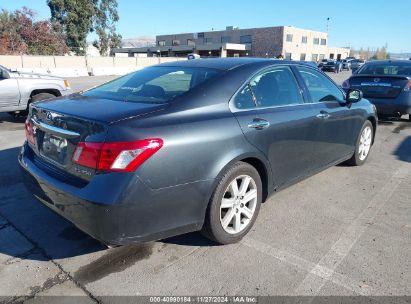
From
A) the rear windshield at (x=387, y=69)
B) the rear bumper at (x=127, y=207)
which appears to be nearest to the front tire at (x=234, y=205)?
the rear bumper at (x=127, y=207)

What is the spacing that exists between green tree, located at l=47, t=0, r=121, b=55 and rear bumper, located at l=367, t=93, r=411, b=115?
53.2 m

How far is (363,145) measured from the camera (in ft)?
18.1

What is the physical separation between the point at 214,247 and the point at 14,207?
7.56 feet

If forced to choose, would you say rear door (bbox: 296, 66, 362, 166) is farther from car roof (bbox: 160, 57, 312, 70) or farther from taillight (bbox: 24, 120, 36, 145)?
taillight (bbox: 24, 120, 36, 145)

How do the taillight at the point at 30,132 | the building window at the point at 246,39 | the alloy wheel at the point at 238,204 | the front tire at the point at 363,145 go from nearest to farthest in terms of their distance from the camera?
the alloy wheel at the point at 238,204, the taillight at the point at 30,132, the front tire at the point at 363,145, the building window at the point at 246,39

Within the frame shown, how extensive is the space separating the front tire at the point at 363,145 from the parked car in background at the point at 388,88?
2682 mm

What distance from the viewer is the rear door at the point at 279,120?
10.7 ft

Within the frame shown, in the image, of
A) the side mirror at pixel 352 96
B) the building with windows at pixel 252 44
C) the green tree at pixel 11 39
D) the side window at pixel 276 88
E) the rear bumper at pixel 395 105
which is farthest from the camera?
the building with windows at pixel 252 44

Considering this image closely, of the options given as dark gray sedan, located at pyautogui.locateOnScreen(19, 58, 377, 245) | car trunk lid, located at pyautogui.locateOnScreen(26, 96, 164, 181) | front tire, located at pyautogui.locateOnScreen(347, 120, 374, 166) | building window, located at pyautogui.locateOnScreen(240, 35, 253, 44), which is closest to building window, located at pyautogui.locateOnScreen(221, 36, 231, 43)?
building window, located at pyautogui.locateOnScreen(240, 35, 253, 44)

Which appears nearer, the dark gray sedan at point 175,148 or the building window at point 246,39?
the dark gray sedan at point 175,148

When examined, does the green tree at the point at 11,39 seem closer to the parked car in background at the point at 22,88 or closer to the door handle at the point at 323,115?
the parked car in background at the point at 22,88

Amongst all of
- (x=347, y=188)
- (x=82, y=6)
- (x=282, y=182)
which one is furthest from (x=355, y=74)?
(x=82, y=6)

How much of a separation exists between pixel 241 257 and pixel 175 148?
1.14 meters

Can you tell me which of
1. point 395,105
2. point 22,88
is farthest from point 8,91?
point 395,105
